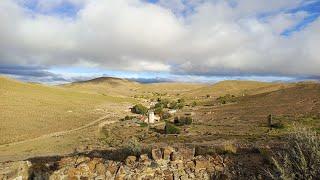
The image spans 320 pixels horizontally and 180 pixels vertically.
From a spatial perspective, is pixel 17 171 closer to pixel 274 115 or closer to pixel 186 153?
pixel 186 153

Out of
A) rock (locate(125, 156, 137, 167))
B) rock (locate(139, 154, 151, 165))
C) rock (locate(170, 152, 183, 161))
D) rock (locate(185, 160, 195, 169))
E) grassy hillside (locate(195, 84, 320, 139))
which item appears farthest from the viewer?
grassy hillside (locate(195, 84, 320, 139))

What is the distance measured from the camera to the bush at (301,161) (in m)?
9.70

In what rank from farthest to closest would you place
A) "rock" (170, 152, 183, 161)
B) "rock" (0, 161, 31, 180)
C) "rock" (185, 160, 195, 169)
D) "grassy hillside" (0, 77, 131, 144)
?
"grassy hillside" (0, 77, 131, 144) → "rock" (0, 161, 31, 180) → "rock" (170, 152, 183, 161) → "rock" (185, 160, 195, 169)

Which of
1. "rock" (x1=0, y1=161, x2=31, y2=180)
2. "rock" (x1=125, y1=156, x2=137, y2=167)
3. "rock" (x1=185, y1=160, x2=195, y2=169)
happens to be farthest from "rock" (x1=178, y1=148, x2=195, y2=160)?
"rock" (x1=0, y1=161, x2=31, y2=180)

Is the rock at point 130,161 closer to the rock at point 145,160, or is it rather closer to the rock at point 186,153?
the rock at point 145,160

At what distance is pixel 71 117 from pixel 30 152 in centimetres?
2909

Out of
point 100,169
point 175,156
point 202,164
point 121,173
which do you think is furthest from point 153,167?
point 100,169

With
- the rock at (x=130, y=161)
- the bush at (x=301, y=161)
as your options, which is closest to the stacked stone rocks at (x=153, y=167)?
the rock at (x=130, y=161)

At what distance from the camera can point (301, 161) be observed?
9.91 metres

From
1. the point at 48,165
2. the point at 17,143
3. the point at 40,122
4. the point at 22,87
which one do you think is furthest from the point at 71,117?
the point at 48,165

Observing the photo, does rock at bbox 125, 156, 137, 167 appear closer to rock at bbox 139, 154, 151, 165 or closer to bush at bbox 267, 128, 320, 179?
rock at bbox 139, 154, 151, 165

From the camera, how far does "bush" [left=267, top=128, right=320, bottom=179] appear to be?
9.70 m

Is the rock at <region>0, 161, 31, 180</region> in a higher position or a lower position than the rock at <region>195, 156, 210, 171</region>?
lower

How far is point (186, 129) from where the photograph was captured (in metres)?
38.8
